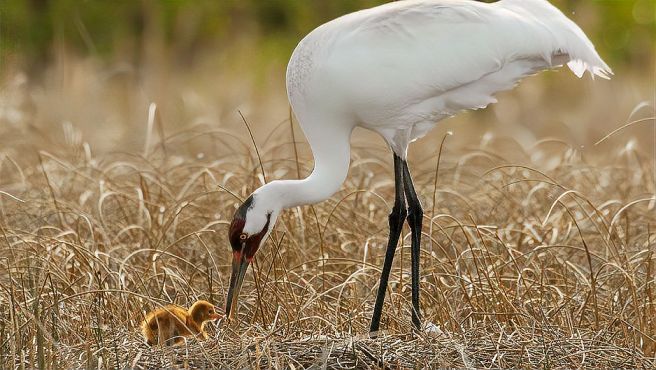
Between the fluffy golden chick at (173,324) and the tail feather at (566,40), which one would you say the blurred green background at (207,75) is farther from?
the fluffy golden chick at (173,324)

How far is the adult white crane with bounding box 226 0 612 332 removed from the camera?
16.5ft

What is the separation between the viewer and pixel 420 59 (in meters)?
5.12

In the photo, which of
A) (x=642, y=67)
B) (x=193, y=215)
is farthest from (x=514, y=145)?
(x=642, y=67)

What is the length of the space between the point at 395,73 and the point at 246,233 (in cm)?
93

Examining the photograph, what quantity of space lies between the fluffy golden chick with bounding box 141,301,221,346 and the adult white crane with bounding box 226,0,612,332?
19 centimetres

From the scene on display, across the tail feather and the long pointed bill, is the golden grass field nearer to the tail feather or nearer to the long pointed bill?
the long pointed bill

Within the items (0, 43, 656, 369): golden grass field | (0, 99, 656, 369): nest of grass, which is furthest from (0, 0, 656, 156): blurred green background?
(0, 99, 656, 369): nest of grass

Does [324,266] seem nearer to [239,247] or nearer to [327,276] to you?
[327,276]

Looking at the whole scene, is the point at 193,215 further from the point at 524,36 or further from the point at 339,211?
the point at 524,36

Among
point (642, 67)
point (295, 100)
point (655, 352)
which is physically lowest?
point (642, 67)

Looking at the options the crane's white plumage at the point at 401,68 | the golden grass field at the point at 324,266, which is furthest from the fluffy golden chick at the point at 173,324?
the crane's white plumage at the point at 401,68

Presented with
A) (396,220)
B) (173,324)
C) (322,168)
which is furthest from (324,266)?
(173,324)

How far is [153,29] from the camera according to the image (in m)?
12.2

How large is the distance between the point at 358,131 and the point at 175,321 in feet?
20.1
